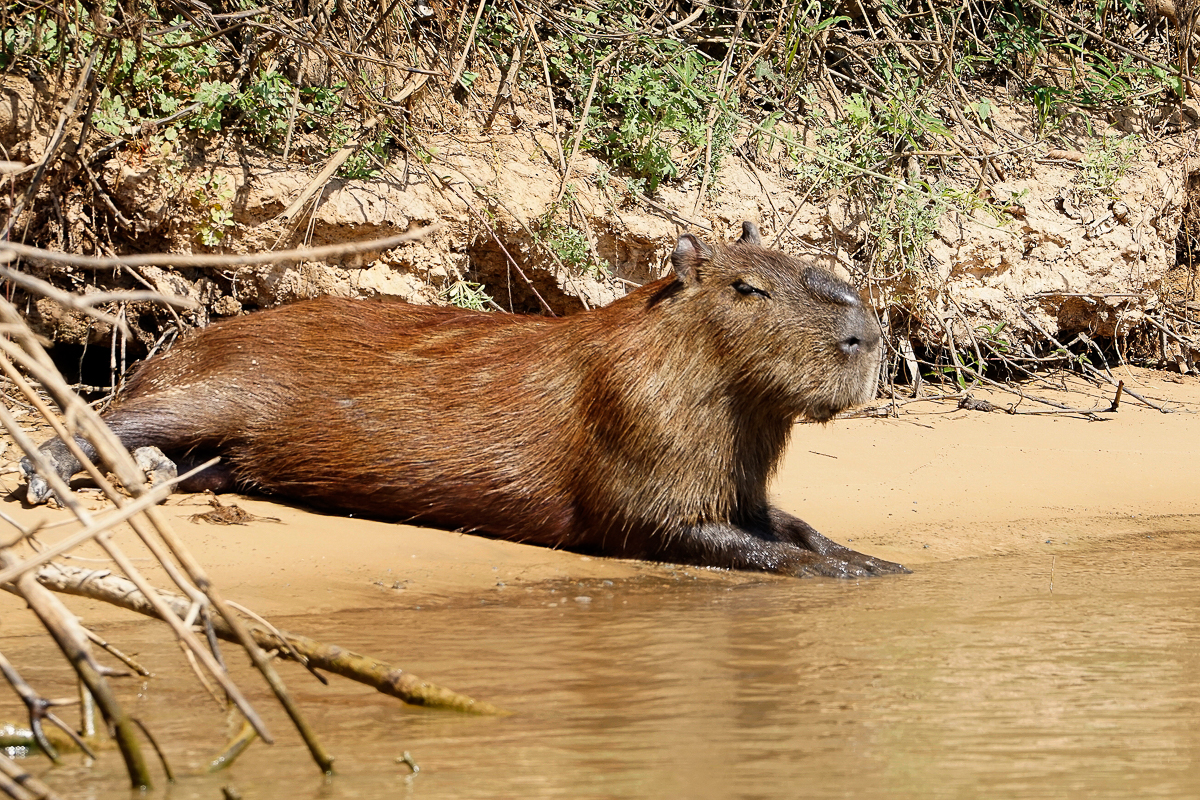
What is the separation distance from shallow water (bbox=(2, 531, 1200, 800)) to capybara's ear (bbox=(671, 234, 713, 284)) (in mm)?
1111

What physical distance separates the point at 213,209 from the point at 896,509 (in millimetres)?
3180


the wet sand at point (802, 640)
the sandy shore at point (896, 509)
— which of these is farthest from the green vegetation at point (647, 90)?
the wet sand at point (802, 640)

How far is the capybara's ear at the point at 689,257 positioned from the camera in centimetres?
480

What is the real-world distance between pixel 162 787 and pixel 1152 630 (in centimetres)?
267

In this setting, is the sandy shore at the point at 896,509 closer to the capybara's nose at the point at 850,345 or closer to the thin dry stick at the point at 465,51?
the capybara's nose at the point at 850,345

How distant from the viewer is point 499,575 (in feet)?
14.6

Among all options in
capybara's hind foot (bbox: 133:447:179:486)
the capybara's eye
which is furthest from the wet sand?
the capybara's eye

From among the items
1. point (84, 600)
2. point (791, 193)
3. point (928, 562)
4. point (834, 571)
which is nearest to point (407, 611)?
point (84, 600)

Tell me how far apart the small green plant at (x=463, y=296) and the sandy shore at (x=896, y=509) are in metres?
1.61

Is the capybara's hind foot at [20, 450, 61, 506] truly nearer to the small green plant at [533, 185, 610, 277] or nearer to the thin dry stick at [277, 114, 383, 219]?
the thin dry stick at [277, 114, 383, 219]

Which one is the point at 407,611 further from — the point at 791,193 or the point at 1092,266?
the point at 1092,266

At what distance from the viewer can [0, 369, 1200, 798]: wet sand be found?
246 centimetres

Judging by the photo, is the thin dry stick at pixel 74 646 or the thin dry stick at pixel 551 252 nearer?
the thin dry stick at pixel 74 646

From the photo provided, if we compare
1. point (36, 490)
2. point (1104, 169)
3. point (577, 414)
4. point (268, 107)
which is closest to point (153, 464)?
point (36, 490)
